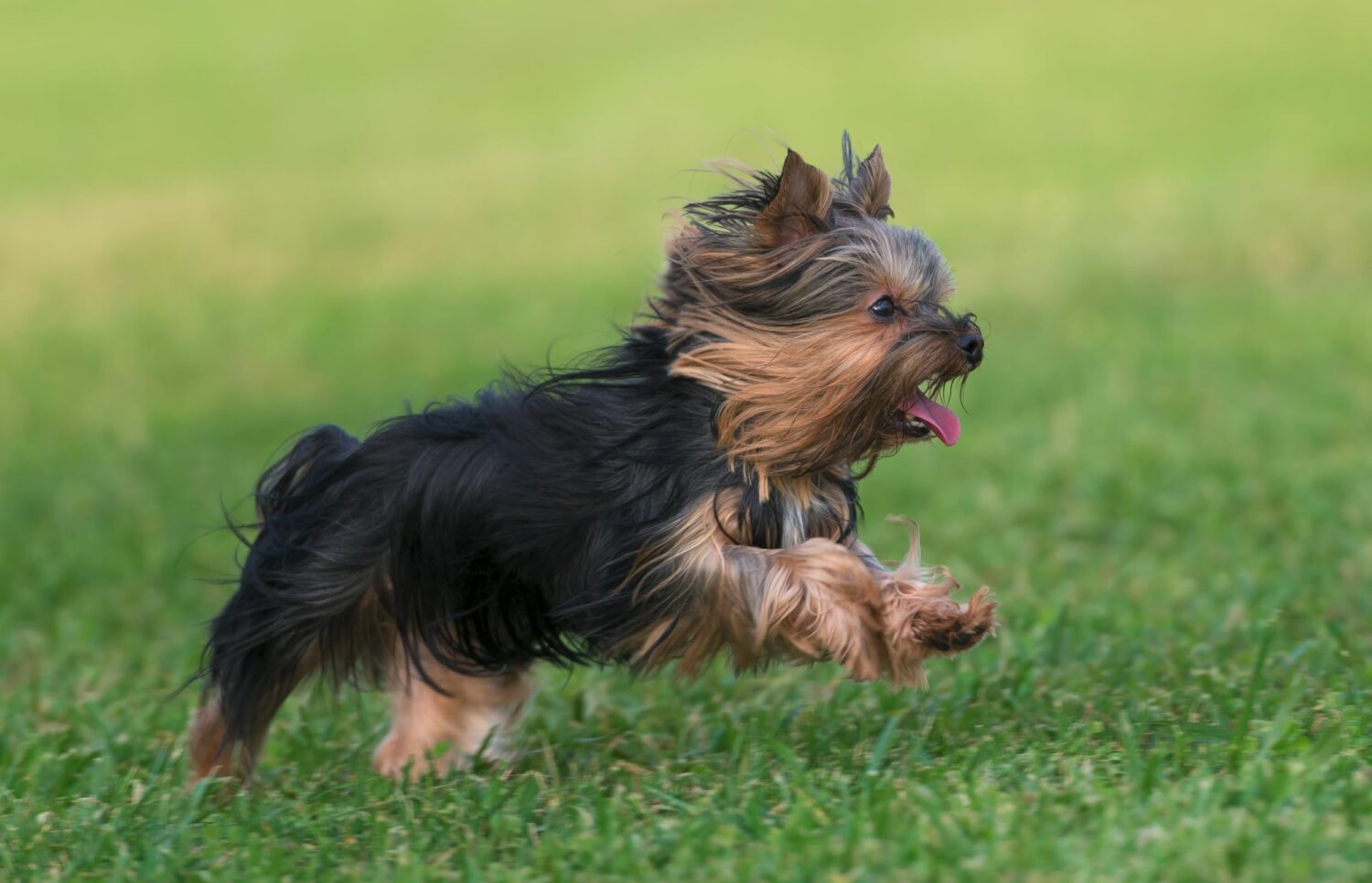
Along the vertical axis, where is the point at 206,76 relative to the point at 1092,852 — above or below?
above

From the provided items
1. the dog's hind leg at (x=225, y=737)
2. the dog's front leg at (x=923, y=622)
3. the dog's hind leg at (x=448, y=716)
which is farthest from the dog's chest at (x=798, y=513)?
the dog's hind leg at (x=225, y=737)

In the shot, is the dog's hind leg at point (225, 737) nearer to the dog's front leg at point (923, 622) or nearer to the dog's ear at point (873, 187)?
the dog's front leg at point (923, 622)

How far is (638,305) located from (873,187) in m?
0.92

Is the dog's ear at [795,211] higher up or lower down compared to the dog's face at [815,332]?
higher up

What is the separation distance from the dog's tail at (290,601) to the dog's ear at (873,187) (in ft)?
5.25

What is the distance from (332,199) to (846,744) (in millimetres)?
16377

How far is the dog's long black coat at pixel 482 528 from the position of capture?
473 cm

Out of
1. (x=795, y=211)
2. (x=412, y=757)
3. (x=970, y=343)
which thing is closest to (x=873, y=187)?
(x=795, y=211)

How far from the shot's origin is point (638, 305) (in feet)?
18.1

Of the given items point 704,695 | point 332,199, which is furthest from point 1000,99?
point 704,695

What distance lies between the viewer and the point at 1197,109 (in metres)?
21.2

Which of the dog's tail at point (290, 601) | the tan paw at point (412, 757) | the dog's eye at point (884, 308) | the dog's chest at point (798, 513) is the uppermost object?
the dog's eye at point (884, 308)

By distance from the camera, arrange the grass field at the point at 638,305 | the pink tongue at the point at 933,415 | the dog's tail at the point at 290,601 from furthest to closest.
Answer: the dog's tail at the point at 290,601 < the pink tongue at the point at 933,415 < the grass field at the point at 638,305

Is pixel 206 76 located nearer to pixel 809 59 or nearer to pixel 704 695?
pixel 809 59
